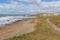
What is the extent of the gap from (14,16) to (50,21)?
0.46 metres

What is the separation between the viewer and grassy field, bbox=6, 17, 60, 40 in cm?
173

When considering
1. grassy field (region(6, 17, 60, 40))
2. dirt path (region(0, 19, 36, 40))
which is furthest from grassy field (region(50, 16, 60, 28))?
dirt path (region(0, 19, 36, 40))

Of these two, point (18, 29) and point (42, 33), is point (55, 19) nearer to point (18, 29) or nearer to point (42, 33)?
point (42, 33)

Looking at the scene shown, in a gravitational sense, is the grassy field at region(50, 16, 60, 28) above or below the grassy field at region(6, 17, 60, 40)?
above

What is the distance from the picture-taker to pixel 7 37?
66.4 inches

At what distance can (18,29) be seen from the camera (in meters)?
1.74

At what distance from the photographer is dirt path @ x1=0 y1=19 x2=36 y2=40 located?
1.68 metres

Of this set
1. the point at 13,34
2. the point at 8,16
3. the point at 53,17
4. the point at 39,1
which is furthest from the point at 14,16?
the point at 53,17

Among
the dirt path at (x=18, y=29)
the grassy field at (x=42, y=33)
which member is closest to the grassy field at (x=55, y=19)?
the grassy field at (x=42, y=33)

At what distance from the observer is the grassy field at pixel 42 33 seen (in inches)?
68.2

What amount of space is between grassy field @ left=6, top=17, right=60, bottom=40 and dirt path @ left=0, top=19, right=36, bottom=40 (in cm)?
5

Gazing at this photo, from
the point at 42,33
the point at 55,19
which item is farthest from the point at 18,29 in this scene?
the point at 55,19

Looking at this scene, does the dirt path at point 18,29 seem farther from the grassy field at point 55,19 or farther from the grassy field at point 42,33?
the grassy field at point 55,19

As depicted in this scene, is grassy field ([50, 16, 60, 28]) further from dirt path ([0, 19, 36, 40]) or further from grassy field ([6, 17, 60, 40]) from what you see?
dirt path ([0, 19, 36, 40])
